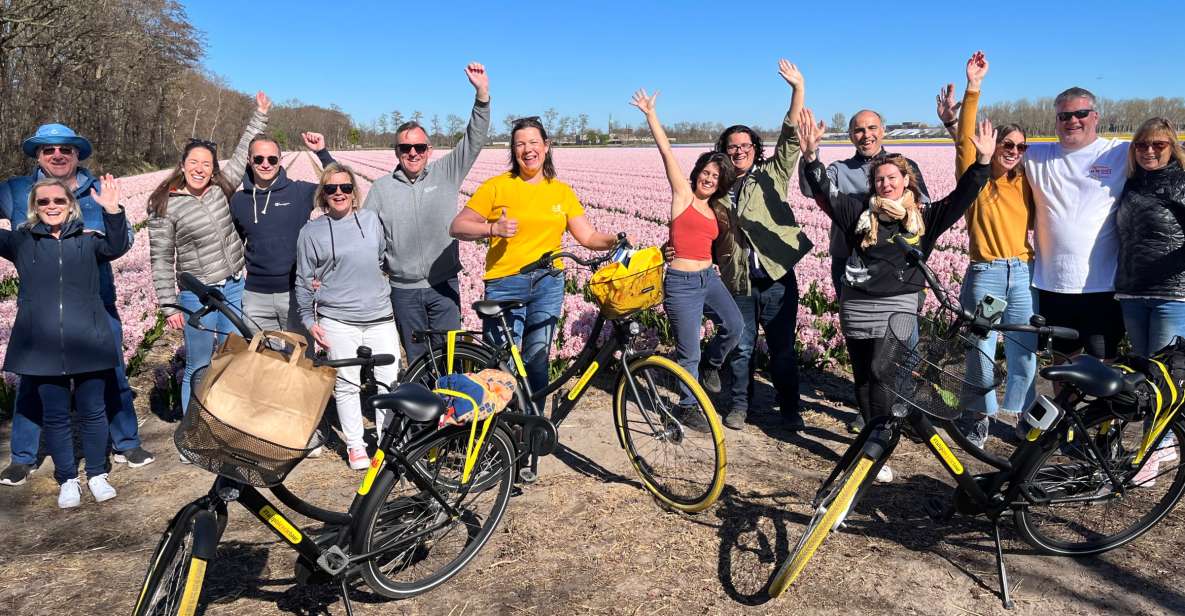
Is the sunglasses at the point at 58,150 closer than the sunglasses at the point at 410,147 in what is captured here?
Yes

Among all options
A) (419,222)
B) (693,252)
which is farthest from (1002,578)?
(419,222)

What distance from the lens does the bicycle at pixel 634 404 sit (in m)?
4.45

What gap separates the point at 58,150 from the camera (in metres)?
5.11

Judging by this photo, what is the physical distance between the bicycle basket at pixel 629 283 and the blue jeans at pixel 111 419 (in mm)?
3292

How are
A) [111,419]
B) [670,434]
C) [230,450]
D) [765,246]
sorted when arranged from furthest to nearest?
1. [765,246]
2. [111,419]
3. [670,434]
4. [230,450]

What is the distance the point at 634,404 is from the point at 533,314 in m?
1.08

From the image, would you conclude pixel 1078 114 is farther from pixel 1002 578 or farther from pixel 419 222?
pixel 419 222

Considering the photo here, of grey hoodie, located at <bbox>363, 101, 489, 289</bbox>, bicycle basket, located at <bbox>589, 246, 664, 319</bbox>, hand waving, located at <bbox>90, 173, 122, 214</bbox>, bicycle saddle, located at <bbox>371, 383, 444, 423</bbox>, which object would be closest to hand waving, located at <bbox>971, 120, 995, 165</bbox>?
bicycle basket, located at <bbox>589, 246, 664, 319</bbox>

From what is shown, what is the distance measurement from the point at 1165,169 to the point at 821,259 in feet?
23.2

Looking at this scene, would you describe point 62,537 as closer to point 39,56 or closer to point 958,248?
point 958,248

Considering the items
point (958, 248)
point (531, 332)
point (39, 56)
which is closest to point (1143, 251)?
point (531, 332)

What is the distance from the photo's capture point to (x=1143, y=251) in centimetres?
475

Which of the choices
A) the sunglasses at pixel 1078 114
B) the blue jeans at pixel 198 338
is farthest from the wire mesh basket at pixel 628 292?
the sunglasses at pixel 1078 114

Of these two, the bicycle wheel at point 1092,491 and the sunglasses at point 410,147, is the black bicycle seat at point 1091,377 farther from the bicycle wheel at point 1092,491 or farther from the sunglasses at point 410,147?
the sunglasses at point 410,147
